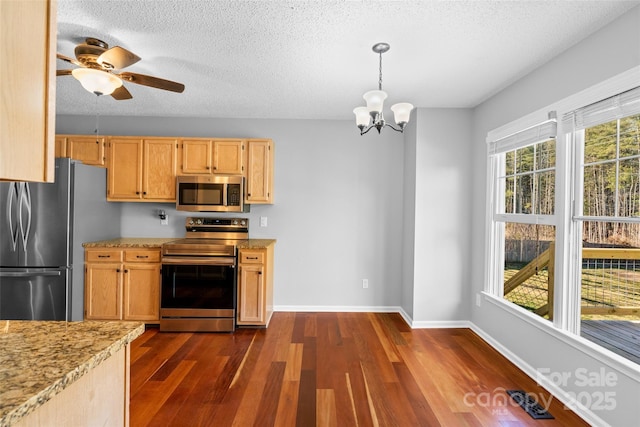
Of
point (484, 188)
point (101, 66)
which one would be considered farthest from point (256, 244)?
point (484, 188)

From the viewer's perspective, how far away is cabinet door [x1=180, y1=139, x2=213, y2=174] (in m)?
3.82

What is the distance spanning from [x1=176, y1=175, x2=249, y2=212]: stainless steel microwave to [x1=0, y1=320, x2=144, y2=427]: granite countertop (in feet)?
8.80

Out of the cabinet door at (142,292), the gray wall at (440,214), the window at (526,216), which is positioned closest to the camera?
the window at (526,216)

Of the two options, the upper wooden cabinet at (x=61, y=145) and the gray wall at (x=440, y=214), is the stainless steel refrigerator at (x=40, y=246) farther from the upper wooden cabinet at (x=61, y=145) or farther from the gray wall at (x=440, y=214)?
the gray wall at (x=440, y=214)

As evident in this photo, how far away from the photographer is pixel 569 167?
2332mm

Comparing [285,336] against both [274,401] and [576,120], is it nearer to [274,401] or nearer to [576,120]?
[274,401]

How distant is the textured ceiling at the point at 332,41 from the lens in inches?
74.8

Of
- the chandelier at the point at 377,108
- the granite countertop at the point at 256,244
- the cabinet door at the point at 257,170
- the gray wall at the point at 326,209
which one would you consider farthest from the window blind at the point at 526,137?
the granite countertop at the point at 256,244

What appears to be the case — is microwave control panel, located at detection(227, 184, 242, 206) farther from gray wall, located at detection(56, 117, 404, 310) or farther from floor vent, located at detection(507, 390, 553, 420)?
floor vent, located at detection(507, 390, 553, 420)

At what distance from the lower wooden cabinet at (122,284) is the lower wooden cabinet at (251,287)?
0.89 metres

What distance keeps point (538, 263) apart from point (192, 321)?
3394mm

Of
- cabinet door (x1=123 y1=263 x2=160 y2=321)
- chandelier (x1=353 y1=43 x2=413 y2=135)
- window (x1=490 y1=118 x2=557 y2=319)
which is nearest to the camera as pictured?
chandelier (x1=353 y1=43 x2=413 y2=135)

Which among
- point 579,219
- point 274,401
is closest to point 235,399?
point 274,401

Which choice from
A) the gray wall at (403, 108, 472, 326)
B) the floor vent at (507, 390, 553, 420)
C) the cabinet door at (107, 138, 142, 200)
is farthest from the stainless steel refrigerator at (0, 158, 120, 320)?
the floor vent at (507, 390, 553, 420)
